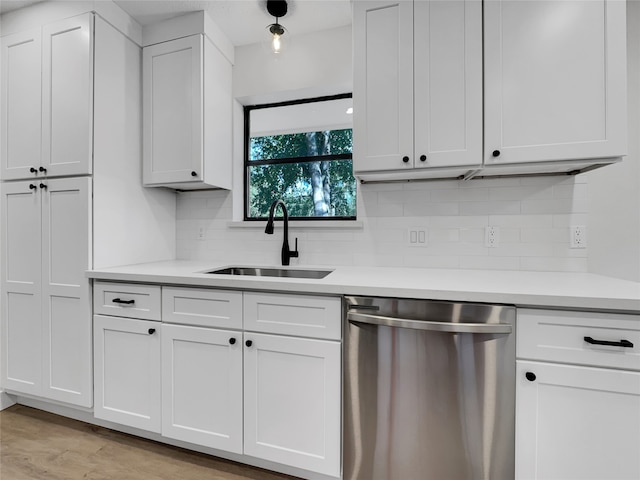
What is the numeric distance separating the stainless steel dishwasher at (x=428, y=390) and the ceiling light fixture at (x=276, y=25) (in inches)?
64.7

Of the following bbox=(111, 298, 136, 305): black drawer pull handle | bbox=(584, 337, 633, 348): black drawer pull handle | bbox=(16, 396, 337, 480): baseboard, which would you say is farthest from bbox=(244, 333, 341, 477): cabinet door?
bbox=(584, 337, 633, 348): black drawer pull handle

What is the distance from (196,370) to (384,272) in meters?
1.11

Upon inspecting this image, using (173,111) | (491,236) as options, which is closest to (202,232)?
(173,111)

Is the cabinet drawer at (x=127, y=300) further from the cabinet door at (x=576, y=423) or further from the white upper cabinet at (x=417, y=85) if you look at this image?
the cabinet door at (x=576, y=423)

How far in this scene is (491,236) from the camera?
1.82 m

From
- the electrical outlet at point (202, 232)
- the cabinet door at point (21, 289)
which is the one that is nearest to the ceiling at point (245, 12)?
the cabinet door at point (21, 289)

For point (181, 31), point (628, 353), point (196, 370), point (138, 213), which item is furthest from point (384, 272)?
point (181, 31)

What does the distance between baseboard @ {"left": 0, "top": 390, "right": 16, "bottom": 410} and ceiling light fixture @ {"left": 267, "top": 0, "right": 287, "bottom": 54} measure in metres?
2.86

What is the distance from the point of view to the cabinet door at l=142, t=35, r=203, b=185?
203 centimetres

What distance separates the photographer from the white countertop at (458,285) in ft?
3.63

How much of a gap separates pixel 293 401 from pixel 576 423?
1.09 m

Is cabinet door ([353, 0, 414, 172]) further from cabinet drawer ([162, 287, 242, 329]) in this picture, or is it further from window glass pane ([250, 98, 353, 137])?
cabinet drawer ([162, 287, 242, 329])

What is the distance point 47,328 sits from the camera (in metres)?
1.90

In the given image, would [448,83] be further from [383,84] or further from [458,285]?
[458,285]
